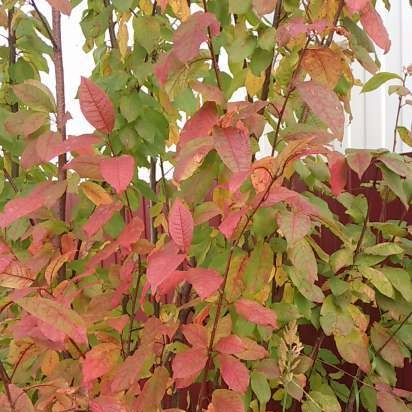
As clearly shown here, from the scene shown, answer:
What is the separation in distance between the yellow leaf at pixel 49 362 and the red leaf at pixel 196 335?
0.26m

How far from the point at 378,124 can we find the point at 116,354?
4.21ft

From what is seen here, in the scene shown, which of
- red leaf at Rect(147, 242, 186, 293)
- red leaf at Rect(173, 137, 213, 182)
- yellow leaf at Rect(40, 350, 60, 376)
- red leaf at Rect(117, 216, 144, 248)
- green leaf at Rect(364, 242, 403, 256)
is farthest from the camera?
green leaf at Rect(364, 242, 403, 256)

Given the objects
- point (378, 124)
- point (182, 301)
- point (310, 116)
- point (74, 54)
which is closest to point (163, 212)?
point (182, 301)

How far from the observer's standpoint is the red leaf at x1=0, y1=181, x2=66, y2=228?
0.78m

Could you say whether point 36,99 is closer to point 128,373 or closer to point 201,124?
point 201,124

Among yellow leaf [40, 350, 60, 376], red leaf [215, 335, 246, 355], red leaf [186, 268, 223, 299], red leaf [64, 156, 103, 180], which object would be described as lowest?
yellow leaf [40, 350, 60, 376]

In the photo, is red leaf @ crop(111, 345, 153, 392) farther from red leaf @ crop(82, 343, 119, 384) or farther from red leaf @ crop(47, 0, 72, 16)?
red leaf @ crop(47, 0, 72, 16)

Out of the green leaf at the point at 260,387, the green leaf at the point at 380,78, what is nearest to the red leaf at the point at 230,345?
the green leaf at the point at 260,387

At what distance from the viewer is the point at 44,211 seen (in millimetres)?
1039

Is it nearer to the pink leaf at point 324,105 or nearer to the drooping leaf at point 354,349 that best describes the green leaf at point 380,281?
the drooping leaf at point 354,349

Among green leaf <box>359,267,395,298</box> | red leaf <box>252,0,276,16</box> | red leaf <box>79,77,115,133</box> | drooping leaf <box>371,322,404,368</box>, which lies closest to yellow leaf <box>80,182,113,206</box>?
red leaf <box>79,77,115,133</box>

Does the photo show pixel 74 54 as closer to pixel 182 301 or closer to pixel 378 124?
pixel 378 124

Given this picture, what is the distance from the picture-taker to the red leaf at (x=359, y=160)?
94 centimetres

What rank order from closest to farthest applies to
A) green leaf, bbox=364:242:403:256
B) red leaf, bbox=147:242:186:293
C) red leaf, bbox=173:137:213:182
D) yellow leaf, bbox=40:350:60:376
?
red leaf, bbox=147:242:186:293
red leaf, bbox=173:137:213:182
yellow leaf, bbox=40:350:60:376
green leaf, bbox=364:242:403:256
